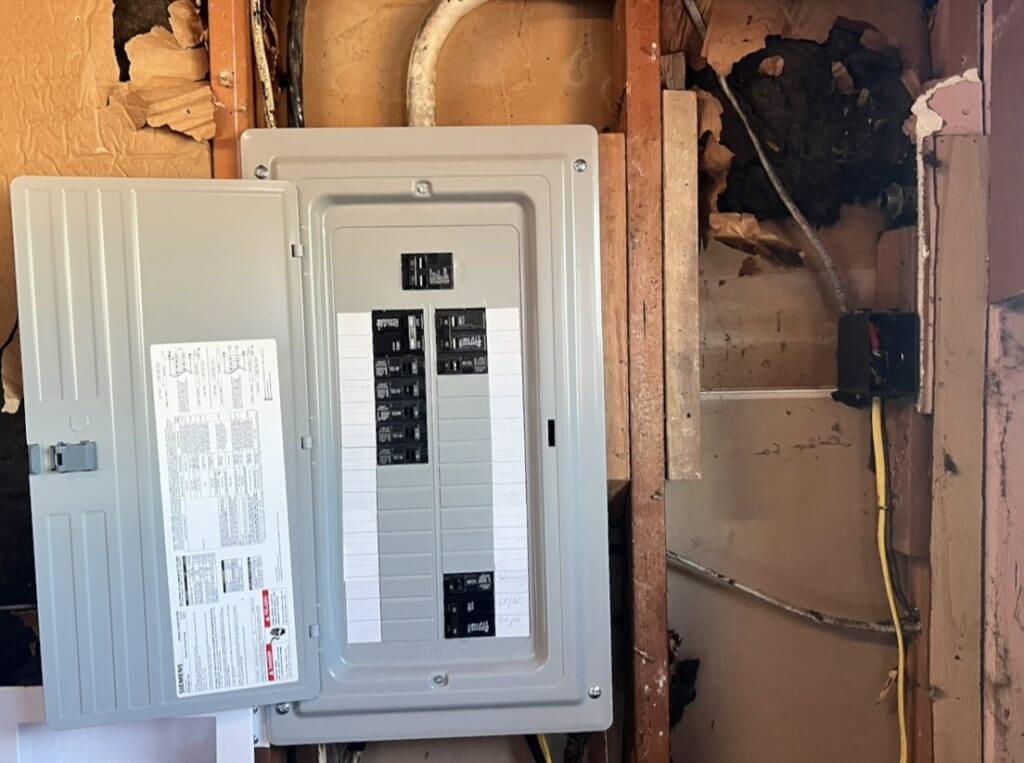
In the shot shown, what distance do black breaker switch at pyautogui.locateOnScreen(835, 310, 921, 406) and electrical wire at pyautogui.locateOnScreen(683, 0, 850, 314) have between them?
0.06m

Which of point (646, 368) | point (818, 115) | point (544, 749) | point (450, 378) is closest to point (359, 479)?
point (450, 378)

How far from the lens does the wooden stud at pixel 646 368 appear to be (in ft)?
2.81

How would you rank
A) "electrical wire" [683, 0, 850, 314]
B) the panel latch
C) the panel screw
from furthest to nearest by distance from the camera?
"electrical wire" [683, 0, 850, 314]
the panel screw
the panel latch

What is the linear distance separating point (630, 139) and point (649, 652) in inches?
27.1

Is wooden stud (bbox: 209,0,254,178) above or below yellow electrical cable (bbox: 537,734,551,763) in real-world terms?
above

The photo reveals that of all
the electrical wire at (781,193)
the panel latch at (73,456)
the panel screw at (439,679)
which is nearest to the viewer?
the panel latch at (73,456)

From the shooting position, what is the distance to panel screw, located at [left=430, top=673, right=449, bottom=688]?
826 mm

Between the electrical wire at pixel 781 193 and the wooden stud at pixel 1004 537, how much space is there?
0.19 meters

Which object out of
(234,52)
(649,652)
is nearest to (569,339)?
(649,652)

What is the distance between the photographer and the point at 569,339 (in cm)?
81

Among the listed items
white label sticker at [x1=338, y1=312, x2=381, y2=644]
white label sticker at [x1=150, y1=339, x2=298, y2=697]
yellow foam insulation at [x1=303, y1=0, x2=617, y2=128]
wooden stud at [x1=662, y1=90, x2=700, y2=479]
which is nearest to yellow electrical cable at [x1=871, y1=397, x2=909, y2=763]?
wooden stud at [x1=662, y1=90, x2=700, y2=479]

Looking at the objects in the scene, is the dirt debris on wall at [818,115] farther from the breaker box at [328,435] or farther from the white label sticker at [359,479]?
the white label sticker at [359,479]

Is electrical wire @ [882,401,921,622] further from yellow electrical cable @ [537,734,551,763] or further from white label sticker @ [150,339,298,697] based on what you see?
white label sticker @ [150,339,298,697]

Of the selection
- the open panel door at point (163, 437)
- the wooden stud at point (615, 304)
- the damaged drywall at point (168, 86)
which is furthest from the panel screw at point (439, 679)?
the damaged drywall at point (168, 86)
